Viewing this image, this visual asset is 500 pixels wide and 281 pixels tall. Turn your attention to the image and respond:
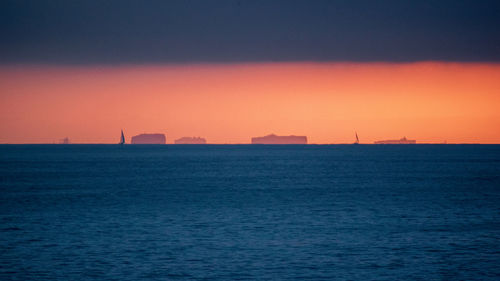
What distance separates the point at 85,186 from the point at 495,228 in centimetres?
6000

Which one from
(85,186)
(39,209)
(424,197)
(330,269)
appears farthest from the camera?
(85,186)

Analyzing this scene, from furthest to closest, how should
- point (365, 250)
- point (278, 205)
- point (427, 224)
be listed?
point (278, 205) < point (427, 224) < point (365, 250)

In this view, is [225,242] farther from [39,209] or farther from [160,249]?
[39,209]

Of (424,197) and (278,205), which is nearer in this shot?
(278,205)

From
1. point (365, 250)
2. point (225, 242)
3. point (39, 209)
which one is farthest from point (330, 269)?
point (39, 209)

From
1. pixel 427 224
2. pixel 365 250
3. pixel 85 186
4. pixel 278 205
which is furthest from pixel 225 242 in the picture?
pixel 85 186

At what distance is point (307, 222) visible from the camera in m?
44.2

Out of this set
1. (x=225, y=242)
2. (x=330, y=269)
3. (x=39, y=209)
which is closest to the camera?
(x=330, y=269)

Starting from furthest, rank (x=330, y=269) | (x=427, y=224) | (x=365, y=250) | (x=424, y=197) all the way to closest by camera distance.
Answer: (x=424, y=197), (x=427, y=224), (x=365, y=250), (x=330, y=269)

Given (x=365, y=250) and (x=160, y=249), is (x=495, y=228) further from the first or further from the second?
(x=160, y=249)

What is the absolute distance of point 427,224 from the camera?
141ft

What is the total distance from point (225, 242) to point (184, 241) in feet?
8.45

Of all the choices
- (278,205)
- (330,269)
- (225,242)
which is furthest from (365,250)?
(278,205)

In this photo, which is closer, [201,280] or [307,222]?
[201,280]
